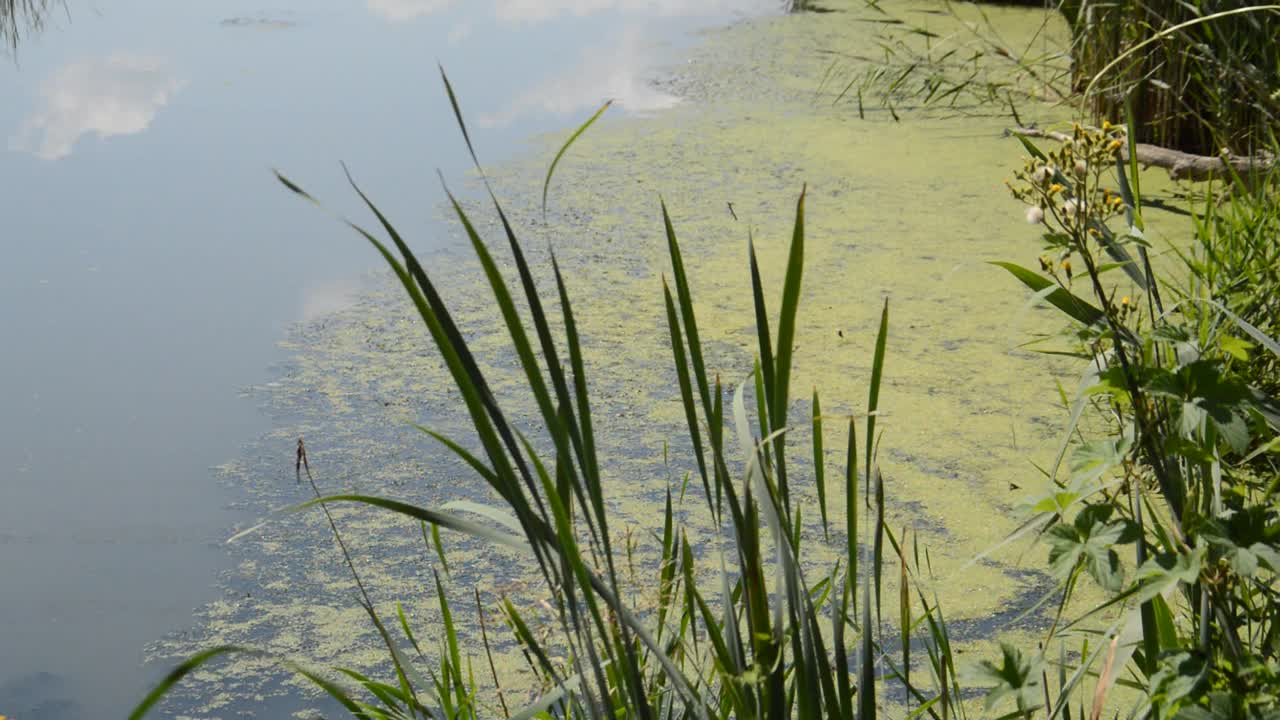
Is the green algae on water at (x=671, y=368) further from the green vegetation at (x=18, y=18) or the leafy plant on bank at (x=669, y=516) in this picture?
the green vegetation at (x=18, y=18)

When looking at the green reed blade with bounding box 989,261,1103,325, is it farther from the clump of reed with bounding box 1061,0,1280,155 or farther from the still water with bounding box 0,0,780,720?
the clump of reed with bounding box 1061,0,1280,155

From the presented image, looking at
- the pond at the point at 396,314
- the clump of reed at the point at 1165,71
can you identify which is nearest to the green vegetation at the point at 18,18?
the pond at the point at 396,314

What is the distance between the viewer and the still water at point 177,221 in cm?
188

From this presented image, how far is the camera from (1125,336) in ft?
3.30

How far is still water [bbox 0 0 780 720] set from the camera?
188 centimetres

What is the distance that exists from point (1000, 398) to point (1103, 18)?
1273 mm

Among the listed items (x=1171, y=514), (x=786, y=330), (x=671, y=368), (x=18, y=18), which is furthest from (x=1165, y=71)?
(x=18, y=18)

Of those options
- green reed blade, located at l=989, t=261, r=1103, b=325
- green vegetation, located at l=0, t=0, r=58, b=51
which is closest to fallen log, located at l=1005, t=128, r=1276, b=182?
green reed blade, located at l=989, t=261, r=1103, b=325

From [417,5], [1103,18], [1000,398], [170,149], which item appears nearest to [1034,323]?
[1000,398]

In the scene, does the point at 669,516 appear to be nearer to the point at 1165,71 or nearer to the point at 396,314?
the point at 396,314

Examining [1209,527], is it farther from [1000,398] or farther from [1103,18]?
[1103,18]

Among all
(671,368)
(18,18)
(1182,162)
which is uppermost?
(18,18)

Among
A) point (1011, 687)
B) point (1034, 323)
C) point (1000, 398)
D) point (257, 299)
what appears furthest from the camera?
point (257, 299)

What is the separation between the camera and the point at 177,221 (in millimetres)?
3453
